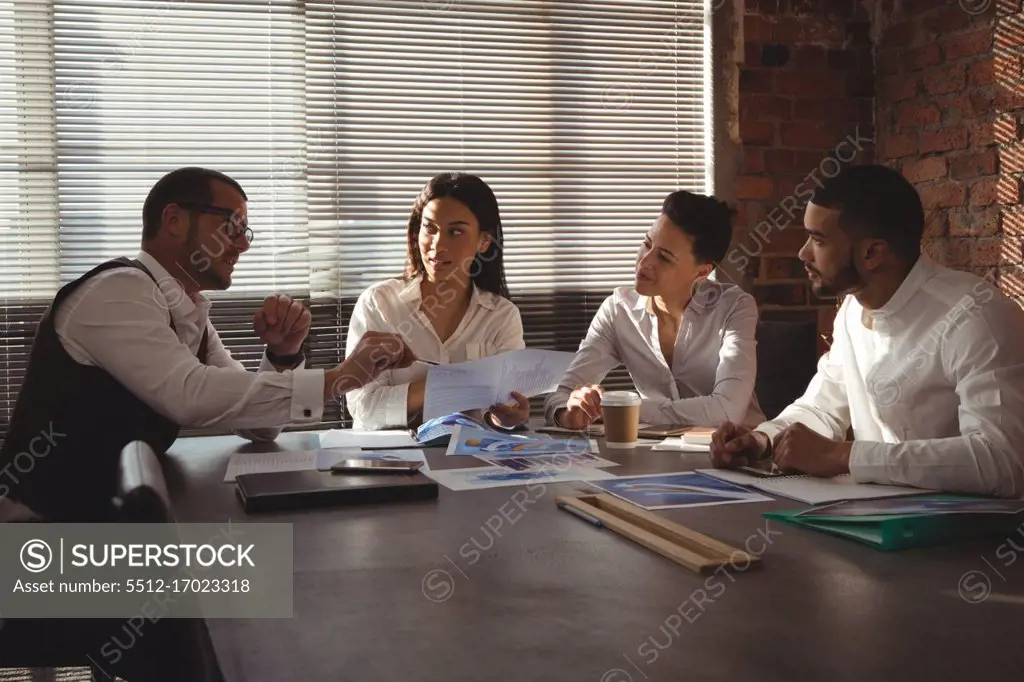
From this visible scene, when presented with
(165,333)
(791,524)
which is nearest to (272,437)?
(165,333)

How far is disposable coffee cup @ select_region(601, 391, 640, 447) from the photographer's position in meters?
2.00

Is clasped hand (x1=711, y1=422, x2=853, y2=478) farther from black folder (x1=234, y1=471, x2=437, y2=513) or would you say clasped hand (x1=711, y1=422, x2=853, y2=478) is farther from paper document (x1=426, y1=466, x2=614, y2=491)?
black folder (x1=234, y1=471, x2=437, y2=513)

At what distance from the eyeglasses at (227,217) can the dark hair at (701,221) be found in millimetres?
1266

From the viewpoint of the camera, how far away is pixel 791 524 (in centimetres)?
131

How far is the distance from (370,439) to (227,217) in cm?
66

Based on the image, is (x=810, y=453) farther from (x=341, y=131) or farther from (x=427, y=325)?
(x=341, y=131)

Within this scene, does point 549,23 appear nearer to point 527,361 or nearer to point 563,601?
point 527,361

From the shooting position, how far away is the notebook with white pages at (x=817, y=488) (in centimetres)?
145

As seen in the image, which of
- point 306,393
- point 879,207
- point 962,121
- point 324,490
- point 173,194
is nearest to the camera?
point 324,490

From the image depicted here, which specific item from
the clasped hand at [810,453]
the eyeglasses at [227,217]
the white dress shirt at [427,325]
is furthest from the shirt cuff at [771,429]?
the eyeglasses at [227,217]

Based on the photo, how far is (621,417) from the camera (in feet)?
6.57

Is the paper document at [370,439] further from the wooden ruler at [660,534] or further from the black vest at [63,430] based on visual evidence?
the wooden ruler at [660,534]

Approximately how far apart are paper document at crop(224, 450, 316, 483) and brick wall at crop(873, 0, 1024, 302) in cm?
245

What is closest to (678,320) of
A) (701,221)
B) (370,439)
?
(701,221)
